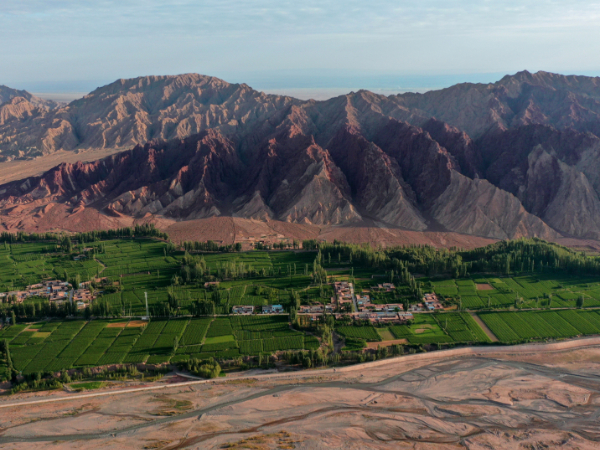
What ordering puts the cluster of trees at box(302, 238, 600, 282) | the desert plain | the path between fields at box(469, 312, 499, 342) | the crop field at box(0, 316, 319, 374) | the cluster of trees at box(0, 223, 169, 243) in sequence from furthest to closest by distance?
the cluster of trees at box(0, 223, 169, 243)
the cluster of trees at box(302, 238, 600, 282)
the path between fields at box(469, 312, 499, 342)
the crop field at box(0, 316, 319, 374)
the desert plain

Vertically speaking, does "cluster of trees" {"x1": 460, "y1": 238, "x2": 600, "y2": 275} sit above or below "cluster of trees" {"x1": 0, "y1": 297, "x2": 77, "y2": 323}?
above

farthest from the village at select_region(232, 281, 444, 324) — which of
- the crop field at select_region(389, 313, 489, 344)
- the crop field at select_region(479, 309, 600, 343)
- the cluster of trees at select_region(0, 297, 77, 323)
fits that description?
the cluster of trees at select_region(0, 297, 77, 323)

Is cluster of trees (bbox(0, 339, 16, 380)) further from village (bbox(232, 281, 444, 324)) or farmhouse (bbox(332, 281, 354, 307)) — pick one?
farmhouse (bbox(332, 281, 354, 307))

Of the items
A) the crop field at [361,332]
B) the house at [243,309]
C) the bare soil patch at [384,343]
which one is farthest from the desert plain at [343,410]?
the house at [243,309]

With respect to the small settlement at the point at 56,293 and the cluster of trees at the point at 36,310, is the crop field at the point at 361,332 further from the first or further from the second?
the small settlement at the point at 56,293

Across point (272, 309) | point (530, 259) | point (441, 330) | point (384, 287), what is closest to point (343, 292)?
point (384, 287)

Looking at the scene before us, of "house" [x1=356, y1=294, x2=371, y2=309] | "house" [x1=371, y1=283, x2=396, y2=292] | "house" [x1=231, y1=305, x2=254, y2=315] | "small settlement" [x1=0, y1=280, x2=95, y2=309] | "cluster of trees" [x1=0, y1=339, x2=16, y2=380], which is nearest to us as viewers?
"cluster of trees" [x1=0, y1=339, x2=16, y2=380]
